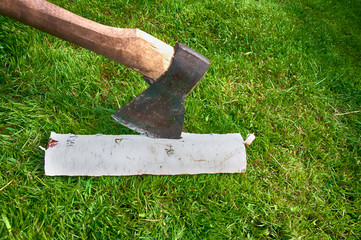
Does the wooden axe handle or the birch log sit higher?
the wooden axe handle

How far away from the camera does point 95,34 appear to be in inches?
69.1

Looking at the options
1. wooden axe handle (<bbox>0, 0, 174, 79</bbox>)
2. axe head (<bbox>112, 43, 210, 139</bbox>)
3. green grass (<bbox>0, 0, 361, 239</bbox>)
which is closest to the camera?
wooden axe handle (<bbox>0, 0, 174, 79</bbox>)

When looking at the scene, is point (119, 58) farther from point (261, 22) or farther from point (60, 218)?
point (261, 22)

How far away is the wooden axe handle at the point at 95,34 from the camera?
171cm

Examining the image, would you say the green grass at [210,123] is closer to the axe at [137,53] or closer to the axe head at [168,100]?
the axe head at [168,100]

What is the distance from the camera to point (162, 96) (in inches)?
77.9

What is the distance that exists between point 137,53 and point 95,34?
0.28m

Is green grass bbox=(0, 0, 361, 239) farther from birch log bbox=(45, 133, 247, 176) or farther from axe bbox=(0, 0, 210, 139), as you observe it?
axe bbox=(0, 0, 210, 139)

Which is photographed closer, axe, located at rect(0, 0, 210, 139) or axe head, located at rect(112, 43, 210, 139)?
axe, located at rect(0, 0, 210, 139)

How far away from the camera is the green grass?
6.76 feet

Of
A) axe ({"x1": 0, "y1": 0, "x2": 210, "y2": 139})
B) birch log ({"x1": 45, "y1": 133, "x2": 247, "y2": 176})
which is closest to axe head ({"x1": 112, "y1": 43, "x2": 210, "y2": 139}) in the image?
axe ({"x1": 0, "y1": 0, "x2": 210, "y2": 139})

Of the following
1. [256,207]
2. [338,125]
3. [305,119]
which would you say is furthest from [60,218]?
[338,125]

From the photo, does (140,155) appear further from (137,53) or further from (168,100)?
(137,53)

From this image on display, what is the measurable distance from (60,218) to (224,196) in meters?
1.21
